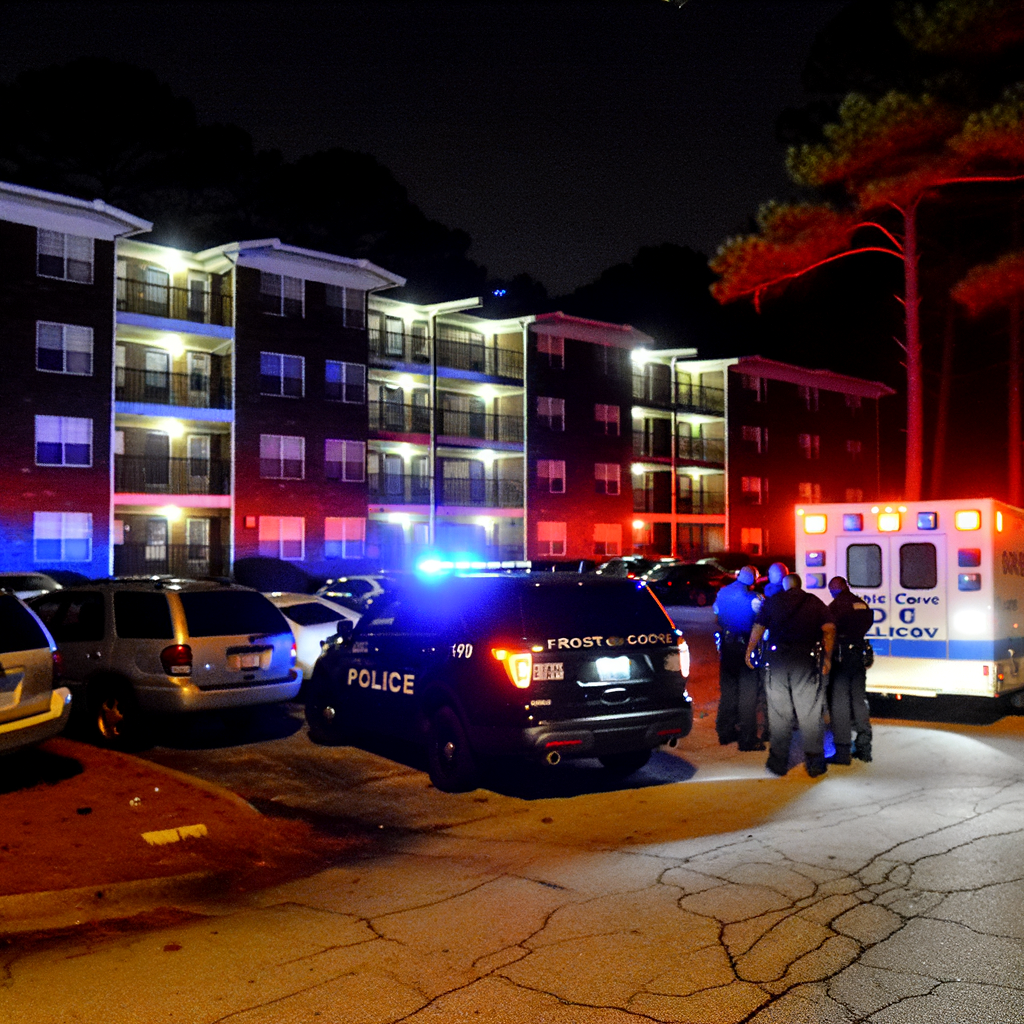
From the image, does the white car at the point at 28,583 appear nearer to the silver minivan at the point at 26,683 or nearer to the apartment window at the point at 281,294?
the apartment window at the point at 281,294

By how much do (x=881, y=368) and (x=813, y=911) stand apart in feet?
216

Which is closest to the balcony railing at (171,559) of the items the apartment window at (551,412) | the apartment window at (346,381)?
the apartment window at (346,381)

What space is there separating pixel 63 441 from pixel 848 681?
28.6 m

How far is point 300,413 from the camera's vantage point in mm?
39750

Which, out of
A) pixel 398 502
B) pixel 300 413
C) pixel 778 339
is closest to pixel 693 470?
pixel 778 339

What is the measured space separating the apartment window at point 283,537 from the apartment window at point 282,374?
4.34 m

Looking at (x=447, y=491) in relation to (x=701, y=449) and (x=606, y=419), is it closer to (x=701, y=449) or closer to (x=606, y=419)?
(x=606, y=419)

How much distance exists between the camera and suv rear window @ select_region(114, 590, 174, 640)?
10.9 m

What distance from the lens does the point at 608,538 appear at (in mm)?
51531

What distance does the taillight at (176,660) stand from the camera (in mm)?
10727

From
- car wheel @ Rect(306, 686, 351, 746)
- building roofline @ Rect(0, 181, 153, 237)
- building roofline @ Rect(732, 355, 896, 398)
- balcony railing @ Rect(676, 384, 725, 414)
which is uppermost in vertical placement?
building roofline @ Rect(0, 181, 153, 237)

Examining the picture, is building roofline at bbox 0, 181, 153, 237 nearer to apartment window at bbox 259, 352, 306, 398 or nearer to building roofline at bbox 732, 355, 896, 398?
apartment window at bbox 259, 352, 306, 398

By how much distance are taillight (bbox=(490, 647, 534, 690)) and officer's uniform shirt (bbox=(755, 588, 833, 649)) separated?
2594mm

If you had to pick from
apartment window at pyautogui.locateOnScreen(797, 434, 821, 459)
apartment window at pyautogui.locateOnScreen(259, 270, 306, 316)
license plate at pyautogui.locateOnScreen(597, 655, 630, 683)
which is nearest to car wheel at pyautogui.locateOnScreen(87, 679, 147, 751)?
license plate at pyautogui.locateOnScreen(597, 655, 630, 683)
